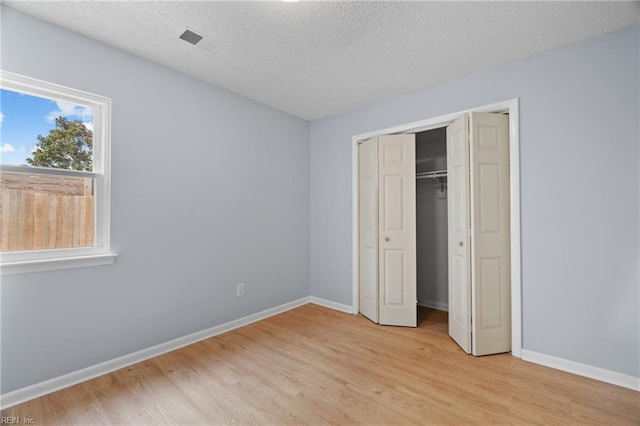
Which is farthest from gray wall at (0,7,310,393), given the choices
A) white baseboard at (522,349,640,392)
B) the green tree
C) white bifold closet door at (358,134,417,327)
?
white baseboard at (522,349,640,392)

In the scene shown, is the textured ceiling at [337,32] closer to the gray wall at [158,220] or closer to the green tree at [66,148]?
the gray wall at [158,220]

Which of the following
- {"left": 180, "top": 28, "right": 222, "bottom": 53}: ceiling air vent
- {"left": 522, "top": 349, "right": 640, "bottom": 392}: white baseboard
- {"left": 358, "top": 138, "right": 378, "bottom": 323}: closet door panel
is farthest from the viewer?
{"left": 358, "top": 138, "right": 378, "bottom": 323}: closet door panel

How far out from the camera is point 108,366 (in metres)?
2.24

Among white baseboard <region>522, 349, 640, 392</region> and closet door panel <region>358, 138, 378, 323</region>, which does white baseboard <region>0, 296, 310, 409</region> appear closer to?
closet door panel <region>358, 138, 378, 323</region>

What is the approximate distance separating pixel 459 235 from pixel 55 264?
3.31 meters

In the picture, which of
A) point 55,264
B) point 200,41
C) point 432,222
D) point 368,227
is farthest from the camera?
point 432,222

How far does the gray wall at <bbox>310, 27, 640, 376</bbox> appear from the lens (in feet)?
6.81

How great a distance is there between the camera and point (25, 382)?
1.89 m

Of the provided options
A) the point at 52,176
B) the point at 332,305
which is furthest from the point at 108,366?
the point at 332,305

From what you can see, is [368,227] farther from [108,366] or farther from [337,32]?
[108,366]

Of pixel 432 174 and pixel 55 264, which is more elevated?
pixel 432 174

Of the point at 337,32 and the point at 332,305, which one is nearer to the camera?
the point at 337,32

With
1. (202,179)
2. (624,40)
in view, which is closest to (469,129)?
(624,40)

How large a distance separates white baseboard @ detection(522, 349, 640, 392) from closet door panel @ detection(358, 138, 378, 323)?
4.83 ft
